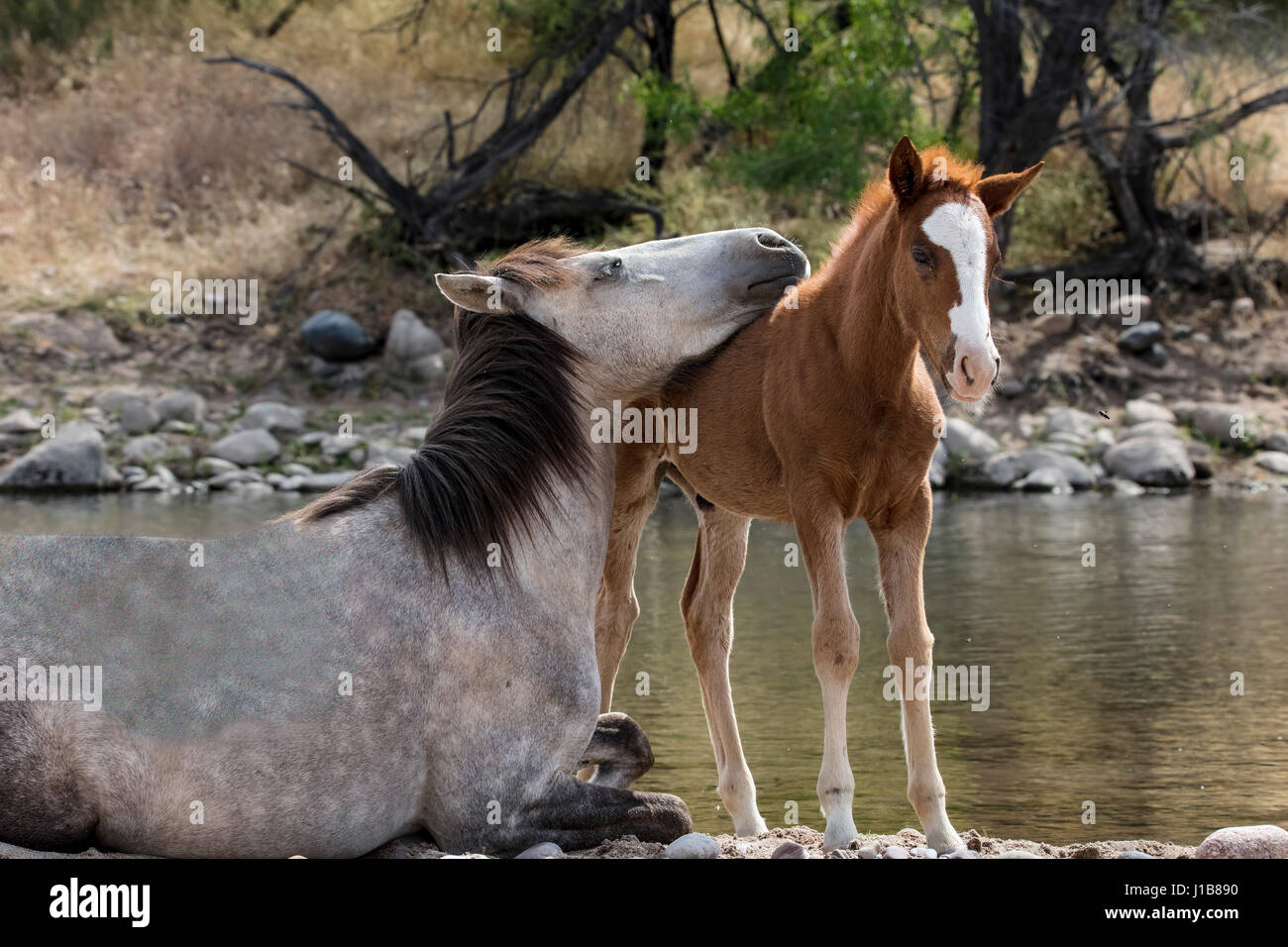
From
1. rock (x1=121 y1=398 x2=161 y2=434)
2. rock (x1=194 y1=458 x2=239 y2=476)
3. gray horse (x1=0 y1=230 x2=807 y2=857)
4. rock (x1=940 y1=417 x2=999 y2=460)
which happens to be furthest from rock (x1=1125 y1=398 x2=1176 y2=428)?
gray horse (x1=0 y1=230 x2=807 y2=857)

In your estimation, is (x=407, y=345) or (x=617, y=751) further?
(x=407, y=345)

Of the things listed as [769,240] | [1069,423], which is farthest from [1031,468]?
[769,240]

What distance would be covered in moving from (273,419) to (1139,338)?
433 inches

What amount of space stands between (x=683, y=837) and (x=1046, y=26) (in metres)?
19.9

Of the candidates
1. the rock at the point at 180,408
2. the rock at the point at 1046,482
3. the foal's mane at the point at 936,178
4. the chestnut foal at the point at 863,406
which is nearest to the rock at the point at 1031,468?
the rock at the point at 1046,482

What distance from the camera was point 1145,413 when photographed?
58.3ft

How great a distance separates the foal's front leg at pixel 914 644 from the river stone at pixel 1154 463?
12753mm

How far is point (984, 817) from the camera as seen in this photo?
5906mm

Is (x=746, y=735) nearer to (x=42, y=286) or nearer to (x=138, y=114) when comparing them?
(x=42, y=286)

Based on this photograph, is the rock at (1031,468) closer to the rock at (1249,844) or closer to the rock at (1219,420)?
the rock at (1219,420)

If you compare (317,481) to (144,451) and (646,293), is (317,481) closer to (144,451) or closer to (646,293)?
(144,451)

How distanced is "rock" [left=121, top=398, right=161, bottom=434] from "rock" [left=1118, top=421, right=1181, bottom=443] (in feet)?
38.4

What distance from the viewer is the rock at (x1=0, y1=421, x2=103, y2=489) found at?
1675cm

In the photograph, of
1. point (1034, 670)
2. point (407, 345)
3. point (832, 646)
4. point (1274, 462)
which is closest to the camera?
point (832, 646)
